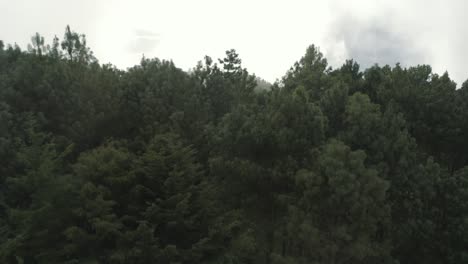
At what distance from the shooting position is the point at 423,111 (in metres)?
23.2

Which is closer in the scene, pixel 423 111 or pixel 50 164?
pixel 50 164

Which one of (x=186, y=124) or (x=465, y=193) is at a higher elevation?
(x=186, y=124)

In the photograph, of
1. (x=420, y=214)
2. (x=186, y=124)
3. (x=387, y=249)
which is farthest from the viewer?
(x=186, y=124)

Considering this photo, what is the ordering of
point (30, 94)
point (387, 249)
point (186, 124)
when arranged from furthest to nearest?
point (30, 94) < point (186, 124) < point (387, 249)

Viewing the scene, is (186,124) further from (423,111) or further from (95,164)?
(423,111)

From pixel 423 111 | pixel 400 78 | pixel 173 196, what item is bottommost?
pixel 173 196

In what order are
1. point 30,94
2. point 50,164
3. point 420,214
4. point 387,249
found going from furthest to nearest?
point 30,94
point 420,214
point 50,164
point 387,249

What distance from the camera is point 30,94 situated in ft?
77.0

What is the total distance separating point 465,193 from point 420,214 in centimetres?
232

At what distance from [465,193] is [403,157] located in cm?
367

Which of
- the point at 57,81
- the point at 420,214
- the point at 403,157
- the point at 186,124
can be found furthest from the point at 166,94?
the point at 420,214

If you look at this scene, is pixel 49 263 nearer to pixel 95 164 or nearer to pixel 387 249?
pixel 95 164

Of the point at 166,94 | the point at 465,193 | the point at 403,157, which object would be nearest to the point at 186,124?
the point at 166,94

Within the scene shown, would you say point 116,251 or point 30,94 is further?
point 30,94
